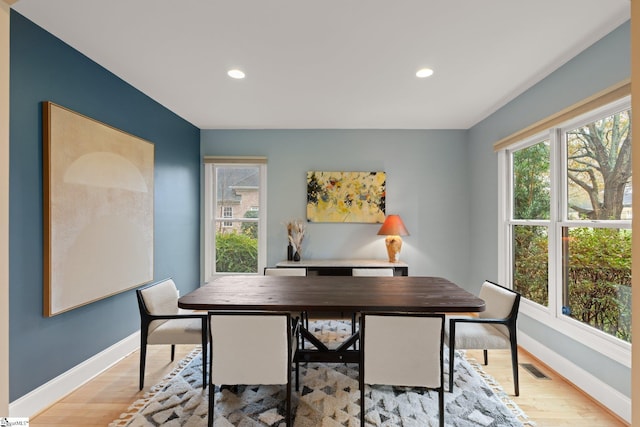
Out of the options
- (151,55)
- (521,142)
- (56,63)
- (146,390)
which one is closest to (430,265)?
(521,142)

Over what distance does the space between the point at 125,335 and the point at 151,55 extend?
242 cm

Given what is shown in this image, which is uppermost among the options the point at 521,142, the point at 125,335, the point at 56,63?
the point at 56,63

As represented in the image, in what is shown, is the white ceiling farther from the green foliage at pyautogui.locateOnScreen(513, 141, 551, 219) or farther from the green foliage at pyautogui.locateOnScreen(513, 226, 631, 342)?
the green foliage at pyautogui.locateOnScreen(513, 226, 631, 342)

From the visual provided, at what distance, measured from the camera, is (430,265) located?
4324mm

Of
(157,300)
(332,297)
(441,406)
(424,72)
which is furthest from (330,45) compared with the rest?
(441,406)

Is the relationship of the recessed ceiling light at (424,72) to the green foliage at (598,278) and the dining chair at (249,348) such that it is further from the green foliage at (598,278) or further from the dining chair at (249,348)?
the dining chair at (249,348)

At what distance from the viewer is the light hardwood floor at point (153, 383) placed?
76.3 inches

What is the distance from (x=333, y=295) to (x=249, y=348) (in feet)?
2.19

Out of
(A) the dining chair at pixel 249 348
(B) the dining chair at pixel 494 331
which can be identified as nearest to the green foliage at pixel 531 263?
(B) the dining chair at pixel 494 331

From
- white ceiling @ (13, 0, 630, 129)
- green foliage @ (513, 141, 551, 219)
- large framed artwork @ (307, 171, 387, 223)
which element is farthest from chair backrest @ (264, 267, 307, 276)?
green foliage @ (513, 141, 551, 219)

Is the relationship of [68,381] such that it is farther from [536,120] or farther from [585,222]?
[536,120]

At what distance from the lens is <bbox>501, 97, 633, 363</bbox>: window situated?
81.6 inches

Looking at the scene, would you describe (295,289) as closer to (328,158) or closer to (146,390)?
(146,390)

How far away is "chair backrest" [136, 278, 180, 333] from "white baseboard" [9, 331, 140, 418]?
0.61 m
